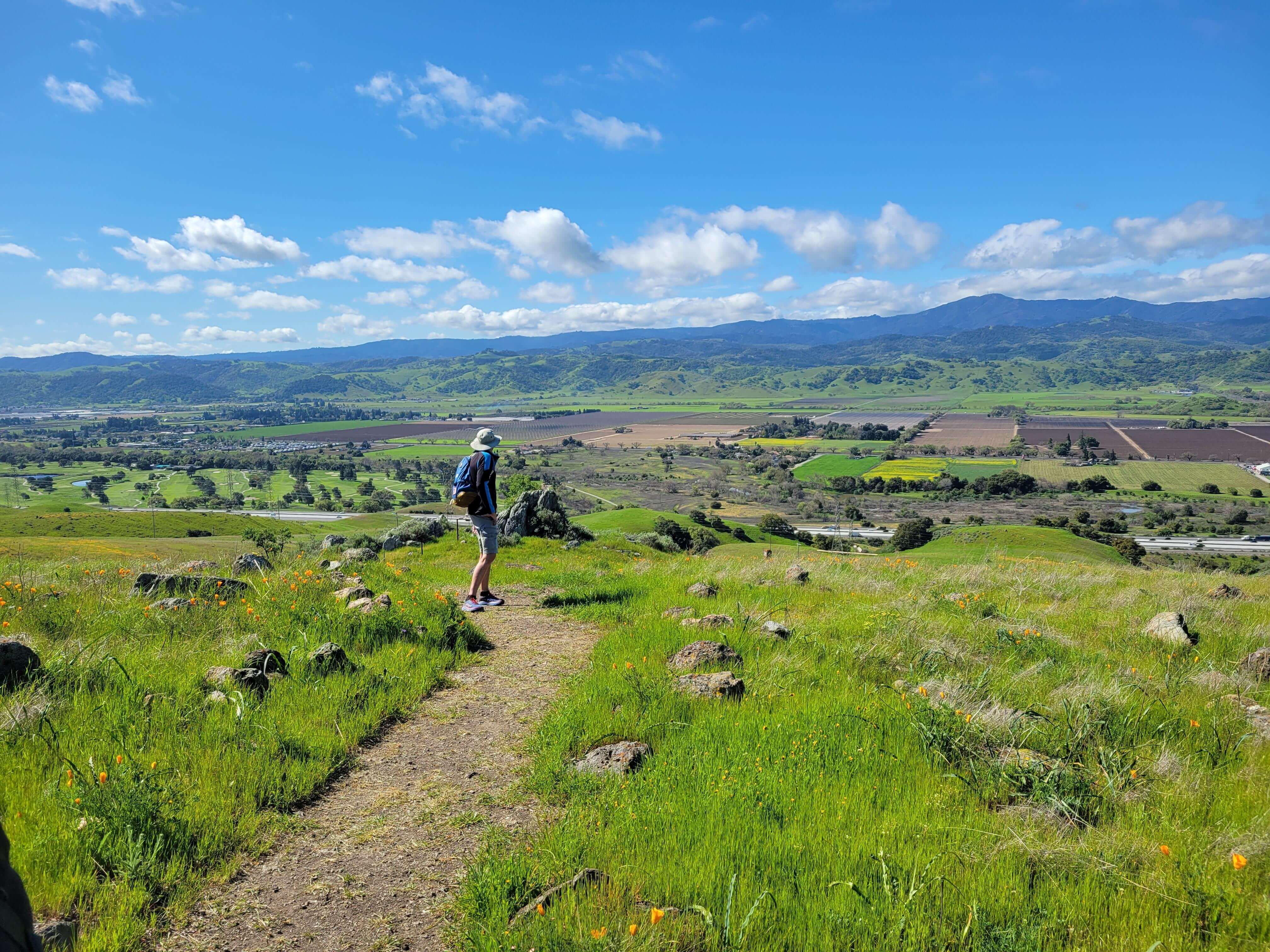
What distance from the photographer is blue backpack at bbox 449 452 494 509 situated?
476 inches

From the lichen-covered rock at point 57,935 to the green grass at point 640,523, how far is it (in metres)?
62.9

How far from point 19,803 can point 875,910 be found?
6023 millimetres

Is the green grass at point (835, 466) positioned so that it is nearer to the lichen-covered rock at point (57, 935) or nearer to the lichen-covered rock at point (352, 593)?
the lichen-covered rock at point (352, 593)

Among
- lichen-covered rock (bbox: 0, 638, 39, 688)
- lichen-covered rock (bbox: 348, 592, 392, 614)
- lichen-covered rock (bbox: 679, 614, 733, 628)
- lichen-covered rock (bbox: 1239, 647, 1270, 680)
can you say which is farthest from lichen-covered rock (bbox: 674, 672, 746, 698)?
lichen-covered rock (bbox: 0, 638, 39, 688)

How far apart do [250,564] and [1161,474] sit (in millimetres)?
174622

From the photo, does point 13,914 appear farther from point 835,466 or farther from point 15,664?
point 835,466

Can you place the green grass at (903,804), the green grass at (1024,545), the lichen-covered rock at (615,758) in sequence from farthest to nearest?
the green grass at (1024,545) < the lichen-covered rock at (615,758) < the green grass at (903,804)

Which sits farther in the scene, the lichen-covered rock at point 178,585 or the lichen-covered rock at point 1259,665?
the lichen-covered rock at point 178,585

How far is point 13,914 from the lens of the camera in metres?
2.16

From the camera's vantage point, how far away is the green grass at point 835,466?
6107 inches

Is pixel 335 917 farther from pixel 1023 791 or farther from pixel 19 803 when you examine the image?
pixel 1023 791

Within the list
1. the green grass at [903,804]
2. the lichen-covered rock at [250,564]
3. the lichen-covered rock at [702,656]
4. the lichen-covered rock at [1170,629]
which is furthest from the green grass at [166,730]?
the lichen-covered rock at [1170,629]

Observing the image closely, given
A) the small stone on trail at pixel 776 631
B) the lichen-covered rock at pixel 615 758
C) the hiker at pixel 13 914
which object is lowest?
the small stone on trail at pixel 776 631

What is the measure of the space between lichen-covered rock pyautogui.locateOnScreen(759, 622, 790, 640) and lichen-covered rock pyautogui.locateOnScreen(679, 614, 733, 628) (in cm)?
54
